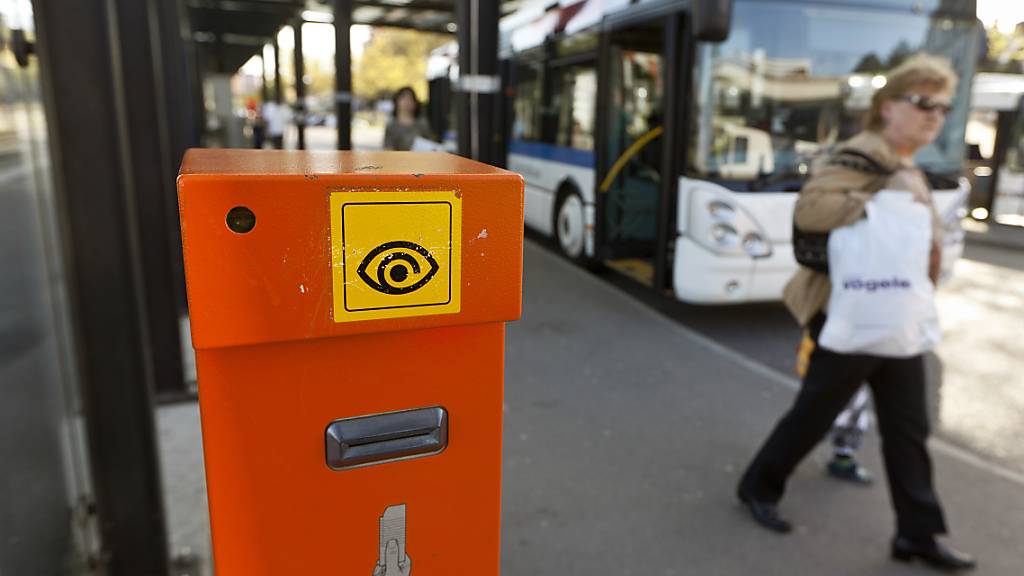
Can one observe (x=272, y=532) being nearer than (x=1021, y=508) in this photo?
Yes

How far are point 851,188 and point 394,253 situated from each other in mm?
2437

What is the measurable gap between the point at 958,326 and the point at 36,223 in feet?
24.0

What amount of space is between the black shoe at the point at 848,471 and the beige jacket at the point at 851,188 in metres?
1.14

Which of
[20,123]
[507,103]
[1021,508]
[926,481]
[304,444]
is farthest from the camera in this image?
[507,103]

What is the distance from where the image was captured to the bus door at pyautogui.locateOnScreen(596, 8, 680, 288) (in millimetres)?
7355

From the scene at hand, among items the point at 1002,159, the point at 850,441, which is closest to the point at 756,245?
the point at 850,441

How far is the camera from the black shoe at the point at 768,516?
134 inches

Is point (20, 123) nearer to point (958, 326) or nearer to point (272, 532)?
point (272, 532)

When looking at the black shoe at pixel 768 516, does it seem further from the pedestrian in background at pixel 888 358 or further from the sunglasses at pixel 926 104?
the sunglasses at pixel 926 104

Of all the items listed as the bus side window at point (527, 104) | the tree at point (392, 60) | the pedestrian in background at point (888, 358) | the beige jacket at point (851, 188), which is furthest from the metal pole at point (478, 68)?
the tree at point (392, 60)

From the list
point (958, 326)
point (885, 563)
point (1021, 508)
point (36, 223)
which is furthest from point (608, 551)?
point (958, 326)

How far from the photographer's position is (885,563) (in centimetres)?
320

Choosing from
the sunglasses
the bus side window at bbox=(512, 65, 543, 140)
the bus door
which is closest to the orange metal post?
the sunglasses

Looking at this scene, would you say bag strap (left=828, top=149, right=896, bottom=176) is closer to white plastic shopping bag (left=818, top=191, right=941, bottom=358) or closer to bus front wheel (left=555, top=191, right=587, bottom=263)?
white plastic shopping bag (left=818, top=191, right=941, bottom=358)
